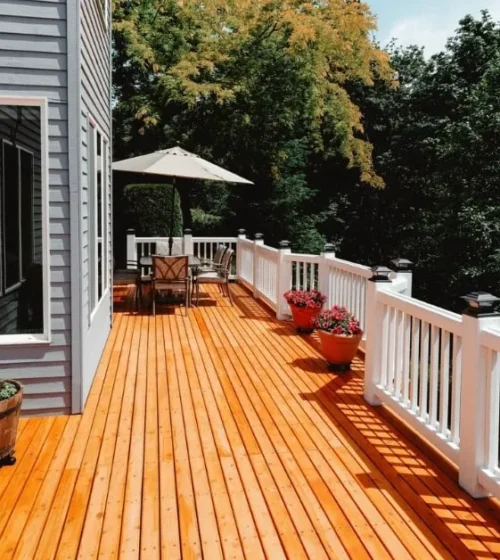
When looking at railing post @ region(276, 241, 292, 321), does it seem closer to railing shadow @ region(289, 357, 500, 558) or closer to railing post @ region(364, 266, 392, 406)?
railing shadow @ region(289, 357, 500, 558)

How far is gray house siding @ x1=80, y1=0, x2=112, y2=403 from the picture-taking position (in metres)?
4.12

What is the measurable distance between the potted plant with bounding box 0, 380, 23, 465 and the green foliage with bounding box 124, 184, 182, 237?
10298 millimetres

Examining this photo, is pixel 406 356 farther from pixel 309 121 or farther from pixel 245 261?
pixel 309 121

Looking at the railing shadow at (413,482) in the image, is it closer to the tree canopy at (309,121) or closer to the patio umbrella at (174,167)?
the patio umbrella at (174,167)

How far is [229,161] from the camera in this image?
1559cm

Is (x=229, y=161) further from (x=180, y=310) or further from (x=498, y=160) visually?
(x=180, y=310)

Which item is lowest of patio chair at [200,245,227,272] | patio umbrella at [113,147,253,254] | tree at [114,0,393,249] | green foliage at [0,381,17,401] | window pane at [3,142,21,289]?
green foliage at [0,381,17,401]

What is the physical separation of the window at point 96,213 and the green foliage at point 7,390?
Answer: 1450mm

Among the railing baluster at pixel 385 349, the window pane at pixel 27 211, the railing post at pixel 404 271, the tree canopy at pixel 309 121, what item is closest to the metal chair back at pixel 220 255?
the window pane at pixel 27 211

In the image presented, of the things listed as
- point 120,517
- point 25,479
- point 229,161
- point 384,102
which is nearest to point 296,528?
point 120,517

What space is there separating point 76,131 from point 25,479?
215 centimetres

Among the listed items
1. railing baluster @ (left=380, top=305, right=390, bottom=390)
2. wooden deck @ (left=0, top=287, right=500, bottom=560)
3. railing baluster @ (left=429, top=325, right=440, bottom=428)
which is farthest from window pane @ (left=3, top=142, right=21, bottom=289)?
railing baluster @ (left=429, top=325, right=440, bottom=428)

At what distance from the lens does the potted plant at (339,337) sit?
504 centimetres

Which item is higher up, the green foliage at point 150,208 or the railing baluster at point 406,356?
the green foliage at point 150,208
